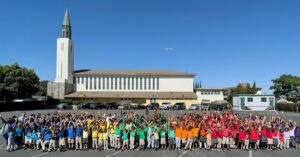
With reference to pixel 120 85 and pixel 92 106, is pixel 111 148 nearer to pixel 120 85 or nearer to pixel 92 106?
pixel 92 106

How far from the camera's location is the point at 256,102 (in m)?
55.4

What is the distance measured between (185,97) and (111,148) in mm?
57889

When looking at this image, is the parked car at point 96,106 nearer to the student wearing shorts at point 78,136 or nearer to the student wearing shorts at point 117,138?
the student wearing shorts at point 78,136

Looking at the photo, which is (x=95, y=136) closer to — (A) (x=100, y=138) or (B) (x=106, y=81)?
(A) (x=100, y=138)

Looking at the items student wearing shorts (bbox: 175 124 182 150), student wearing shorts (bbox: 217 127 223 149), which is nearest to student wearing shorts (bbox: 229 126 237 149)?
student wearing shorts (bbox: 217 127 223 149)

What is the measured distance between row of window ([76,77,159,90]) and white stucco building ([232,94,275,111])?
28136 millimetres

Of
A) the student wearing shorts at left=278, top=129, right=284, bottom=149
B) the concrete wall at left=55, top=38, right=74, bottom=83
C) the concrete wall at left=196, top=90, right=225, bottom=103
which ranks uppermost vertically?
the concrete wall at left=55, top=38, right=74, bottom=83

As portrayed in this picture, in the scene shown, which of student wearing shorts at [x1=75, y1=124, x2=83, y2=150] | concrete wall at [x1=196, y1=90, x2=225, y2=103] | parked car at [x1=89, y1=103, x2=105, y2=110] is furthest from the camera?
concrete wall at [x1=196, y1=90, x2=225, y2=103]

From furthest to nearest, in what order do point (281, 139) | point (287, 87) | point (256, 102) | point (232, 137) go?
point (287, 87) < point (256, 102) < point (281, 139) < point (232, 137)

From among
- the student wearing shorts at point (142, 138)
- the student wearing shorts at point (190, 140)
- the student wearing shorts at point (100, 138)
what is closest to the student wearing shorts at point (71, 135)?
the student wearing shorts at point (100, 138)

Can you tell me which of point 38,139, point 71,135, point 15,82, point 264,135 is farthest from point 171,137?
point 15,82

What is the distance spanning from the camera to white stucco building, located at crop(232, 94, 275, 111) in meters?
54.6

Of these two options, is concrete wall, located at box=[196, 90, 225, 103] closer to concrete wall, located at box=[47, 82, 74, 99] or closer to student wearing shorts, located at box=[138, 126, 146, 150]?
concrete wall, located at box=[47, 82, 74, 99]

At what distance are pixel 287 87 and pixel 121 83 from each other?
41.0 m
